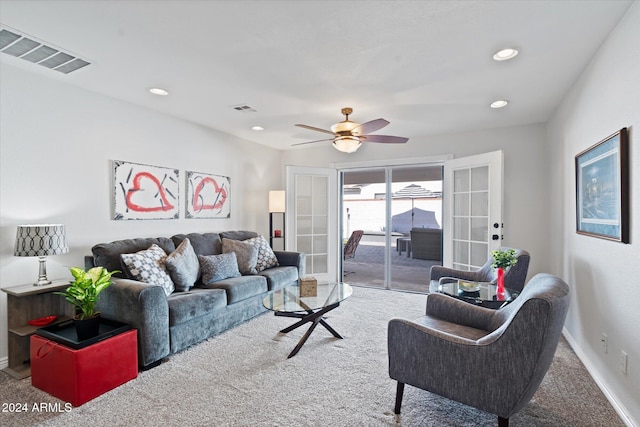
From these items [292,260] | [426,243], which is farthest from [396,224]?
[292,260]

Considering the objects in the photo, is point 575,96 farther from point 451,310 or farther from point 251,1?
point 251,1

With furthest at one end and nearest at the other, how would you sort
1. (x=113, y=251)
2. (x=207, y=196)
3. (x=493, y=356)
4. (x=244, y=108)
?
(x=207, y=196) → (x=244, y=108) → (x=113, y=251) → (x=493, y=356)

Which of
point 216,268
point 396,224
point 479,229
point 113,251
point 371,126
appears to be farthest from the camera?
point 396,224

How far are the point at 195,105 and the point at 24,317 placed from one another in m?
2.49

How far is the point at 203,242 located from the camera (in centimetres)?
385

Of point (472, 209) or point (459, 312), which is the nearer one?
point (459, 312)

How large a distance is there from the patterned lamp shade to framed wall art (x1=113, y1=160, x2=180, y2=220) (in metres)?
0.85

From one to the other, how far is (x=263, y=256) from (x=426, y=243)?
14.3 ft

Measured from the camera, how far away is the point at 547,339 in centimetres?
149

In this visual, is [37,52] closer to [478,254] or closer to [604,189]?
[604,189]

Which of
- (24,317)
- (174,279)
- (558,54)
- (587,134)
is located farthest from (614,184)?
(24,317)

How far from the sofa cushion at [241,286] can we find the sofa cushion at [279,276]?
0.13 meters

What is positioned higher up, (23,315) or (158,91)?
(158,91)

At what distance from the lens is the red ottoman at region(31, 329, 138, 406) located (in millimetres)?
2041
